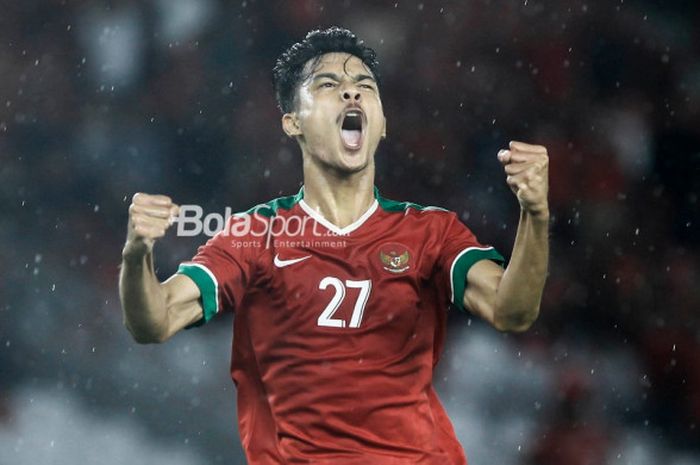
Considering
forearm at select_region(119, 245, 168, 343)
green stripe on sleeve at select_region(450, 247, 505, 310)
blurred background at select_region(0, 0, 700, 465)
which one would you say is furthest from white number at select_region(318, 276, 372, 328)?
blurred background at select_region(0, 0, 700, 465)

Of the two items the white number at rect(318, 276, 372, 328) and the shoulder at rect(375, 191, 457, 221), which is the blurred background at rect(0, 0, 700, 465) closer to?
the shoulder at rect(375, 191, 457, 221)

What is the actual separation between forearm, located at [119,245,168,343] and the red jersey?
0.72 feet

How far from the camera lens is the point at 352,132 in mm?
3525

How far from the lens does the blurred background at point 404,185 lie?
17.4 feet

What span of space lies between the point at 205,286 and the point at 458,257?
29.0 inches

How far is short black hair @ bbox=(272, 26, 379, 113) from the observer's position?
3.67 m

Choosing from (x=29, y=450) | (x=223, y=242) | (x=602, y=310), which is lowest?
(x=29, y=450)

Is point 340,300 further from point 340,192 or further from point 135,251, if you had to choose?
point 135,251

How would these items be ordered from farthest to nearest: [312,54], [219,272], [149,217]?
[312,54], [219,272], [149,217]

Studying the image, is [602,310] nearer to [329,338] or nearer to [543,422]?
[543,422]

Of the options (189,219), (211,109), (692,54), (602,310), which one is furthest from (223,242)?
(692,54)

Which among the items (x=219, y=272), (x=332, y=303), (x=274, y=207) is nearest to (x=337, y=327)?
(x=332, y=303)

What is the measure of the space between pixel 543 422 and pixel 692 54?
2.02 m

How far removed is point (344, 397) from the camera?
10.6ft
